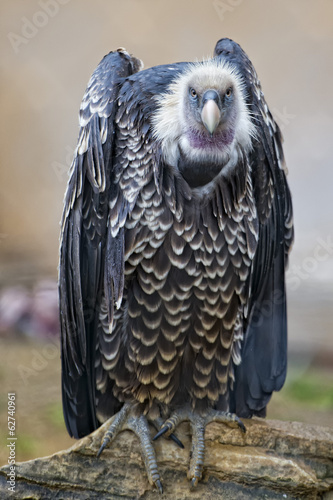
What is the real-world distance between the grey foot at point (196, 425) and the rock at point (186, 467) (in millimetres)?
33

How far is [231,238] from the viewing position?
71.3 inches

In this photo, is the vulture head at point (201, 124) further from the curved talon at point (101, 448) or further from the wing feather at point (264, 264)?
the curved talon at point (101, 448)

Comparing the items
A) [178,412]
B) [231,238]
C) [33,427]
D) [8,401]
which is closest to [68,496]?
[178,412]

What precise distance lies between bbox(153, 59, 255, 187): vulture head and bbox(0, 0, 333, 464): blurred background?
0.92 metres

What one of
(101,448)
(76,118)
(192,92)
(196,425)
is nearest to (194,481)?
(196,425)

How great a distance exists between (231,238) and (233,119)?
1.26ft

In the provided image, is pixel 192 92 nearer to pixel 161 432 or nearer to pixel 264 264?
pixel 264 264

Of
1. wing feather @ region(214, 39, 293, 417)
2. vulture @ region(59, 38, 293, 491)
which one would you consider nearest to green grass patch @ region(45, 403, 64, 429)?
vulture @ region(59, 38, 293, 491)

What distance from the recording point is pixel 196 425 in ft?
6.31

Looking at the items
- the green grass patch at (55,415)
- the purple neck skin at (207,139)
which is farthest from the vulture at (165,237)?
the green grass patch at (55,415)

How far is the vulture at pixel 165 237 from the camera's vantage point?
173cm

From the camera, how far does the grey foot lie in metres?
1.83

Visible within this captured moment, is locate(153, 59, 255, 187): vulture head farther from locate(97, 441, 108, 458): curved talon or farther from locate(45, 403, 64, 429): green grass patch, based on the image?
locate(45, 403, 64, 429): green grass patch

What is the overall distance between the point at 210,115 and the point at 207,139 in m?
0.13
